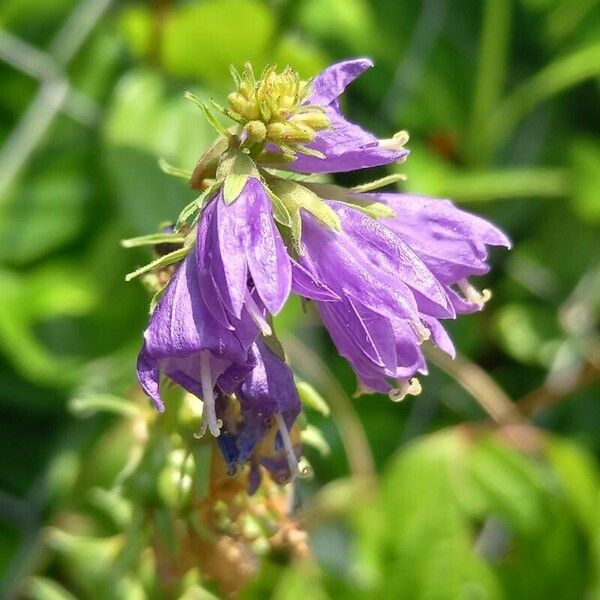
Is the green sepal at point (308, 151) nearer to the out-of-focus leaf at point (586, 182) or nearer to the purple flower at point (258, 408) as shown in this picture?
the purple flower at point (258, 408)

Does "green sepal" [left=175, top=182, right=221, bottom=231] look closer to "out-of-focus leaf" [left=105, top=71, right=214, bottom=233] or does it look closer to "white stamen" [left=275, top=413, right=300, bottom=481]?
"white stamen" [left=275, top=413, right=300, bottom=481]

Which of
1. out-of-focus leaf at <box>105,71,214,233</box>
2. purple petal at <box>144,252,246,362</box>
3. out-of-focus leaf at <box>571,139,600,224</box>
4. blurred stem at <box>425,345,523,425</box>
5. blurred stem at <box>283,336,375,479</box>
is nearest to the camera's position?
purple petal at <box>144,252,246,362</box>

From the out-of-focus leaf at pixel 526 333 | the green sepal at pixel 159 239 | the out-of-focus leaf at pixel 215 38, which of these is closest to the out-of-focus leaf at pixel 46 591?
the green sepal at pixel 159 239

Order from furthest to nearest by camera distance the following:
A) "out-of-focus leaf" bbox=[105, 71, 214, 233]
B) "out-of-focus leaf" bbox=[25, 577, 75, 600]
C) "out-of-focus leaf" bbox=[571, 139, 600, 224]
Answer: "out-of-focus leaf" bbox=[571, 139, 600, 224]
"out-of-focus leaf" bbox=[105, 71, 214, 233]
"out-of-focus leaf" bbox=[25, 577, 75, 600]

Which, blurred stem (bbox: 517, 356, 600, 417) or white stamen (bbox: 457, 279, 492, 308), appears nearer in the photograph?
white stamen (bbox: 457, 279, 492, 308)

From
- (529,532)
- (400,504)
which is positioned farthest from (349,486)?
(529,532)

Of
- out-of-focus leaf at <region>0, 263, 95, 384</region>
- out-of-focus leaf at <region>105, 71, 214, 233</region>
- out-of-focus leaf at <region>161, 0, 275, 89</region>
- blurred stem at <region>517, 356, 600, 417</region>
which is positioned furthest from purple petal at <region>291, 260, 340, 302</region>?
blurred stem at <region>517, 356, 600, 417</region>

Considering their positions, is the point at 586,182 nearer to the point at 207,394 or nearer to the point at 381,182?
the point at 381,182

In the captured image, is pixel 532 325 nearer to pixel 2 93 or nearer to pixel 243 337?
pixel 2 93
